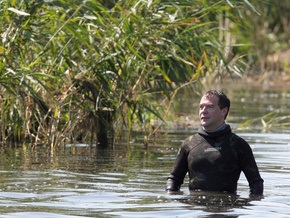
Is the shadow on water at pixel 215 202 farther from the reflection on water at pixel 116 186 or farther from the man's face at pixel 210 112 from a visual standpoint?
the man's face at pixel 210 112

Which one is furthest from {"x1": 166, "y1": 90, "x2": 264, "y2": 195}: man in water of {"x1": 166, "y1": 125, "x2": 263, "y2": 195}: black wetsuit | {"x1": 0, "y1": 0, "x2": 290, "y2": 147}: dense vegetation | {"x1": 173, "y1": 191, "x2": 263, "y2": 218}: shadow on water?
{"x1": 0, "y1": 0, "x2": 290, "y2": 147}: dense vegetation

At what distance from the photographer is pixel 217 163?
8.21 m

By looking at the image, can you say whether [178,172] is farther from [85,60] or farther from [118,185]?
[85,60]

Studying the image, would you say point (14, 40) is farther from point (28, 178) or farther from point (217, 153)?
point (217, 153)

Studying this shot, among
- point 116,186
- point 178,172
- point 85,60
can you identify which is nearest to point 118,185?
point 116,186

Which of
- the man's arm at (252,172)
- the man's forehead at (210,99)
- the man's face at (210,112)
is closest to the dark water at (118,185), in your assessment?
the man's arm at (252,172)

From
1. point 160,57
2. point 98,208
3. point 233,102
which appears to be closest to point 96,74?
point 160,57

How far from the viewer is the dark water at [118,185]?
7.30 meters

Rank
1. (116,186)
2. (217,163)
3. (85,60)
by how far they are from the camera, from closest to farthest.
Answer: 1. (217,163)
2. (116,186)
3. (85,60)

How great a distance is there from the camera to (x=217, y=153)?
820 centimetres

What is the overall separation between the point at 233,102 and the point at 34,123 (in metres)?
10.7

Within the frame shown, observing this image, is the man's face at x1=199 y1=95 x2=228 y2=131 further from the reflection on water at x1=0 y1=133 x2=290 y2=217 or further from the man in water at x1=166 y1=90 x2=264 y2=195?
the reflection on water at x1=0 y1=133 x2=290 y2=217

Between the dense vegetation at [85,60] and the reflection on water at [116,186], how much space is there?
1.26 ft

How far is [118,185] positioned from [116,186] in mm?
65
